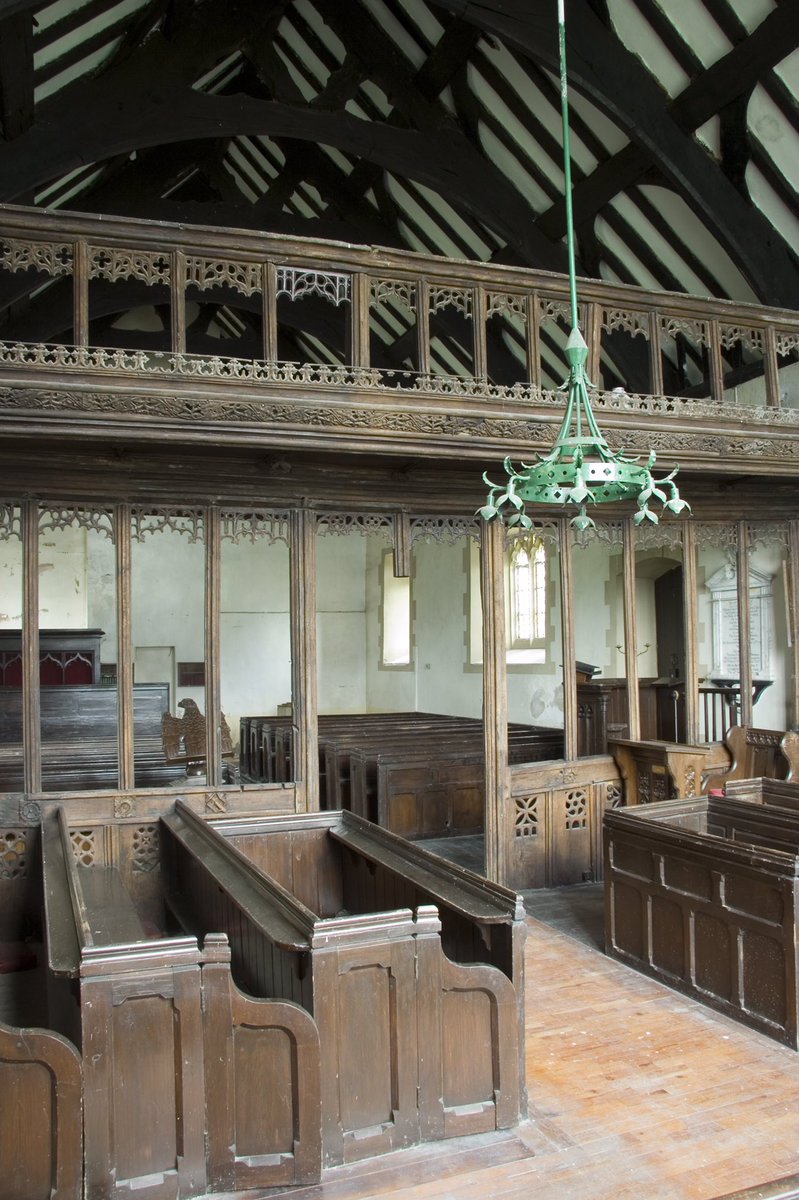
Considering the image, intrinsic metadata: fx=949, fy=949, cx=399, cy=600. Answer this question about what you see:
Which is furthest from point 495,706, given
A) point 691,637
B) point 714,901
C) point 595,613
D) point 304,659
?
point 595,613

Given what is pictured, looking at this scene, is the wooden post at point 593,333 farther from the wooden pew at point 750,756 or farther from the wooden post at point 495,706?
the wooden pew at point 750,756

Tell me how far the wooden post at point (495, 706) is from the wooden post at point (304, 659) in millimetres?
1227

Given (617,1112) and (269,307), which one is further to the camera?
(269,307)

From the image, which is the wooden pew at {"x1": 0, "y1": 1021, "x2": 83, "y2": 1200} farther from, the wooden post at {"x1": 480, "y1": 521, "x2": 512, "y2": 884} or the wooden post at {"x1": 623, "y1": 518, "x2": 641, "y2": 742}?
the wooden post at {"x1": 623, "y1": 518, "x2": 641, "y2": 742}

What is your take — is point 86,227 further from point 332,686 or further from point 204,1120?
point 332,686

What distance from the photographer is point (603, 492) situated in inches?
159

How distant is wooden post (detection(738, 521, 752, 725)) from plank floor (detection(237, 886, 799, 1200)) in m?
3.20

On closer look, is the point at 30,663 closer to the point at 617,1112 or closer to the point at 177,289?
the point at 177,289

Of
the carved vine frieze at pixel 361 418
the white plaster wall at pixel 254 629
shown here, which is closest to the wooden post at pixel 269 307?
the carved vine frieze at pixel 361 418

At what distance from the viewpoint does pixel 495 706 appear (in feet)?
21.9

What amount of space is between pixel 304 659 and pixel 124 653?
114 centimetres

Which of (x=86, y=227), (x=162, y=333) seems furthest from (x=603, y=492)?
(x=162, y=333)

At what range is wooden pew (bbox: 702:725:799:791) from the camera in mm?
6867

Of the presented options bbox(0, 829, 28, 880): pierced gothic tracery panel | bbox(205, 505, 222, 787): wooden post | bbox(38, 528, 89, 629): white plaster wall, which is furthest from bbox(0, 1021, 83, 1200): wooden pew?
bbox(38, 528, 89, 629): white plaster wall
